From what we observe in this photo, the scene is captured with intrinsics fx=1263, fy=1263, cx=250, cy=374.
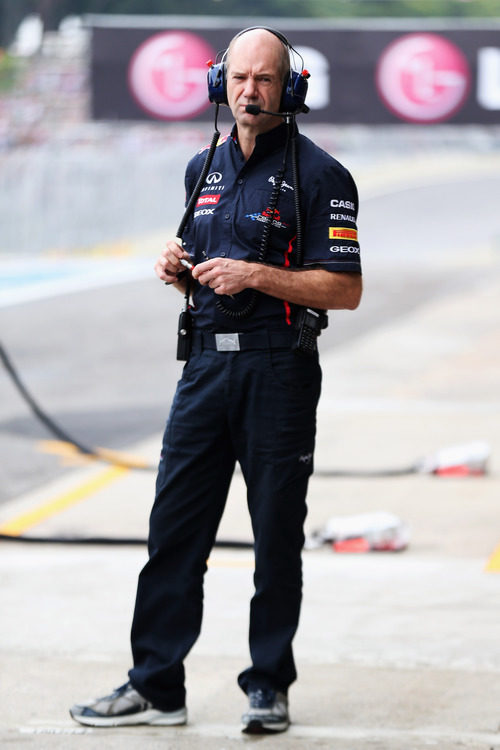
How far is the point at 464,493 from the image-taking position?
23.1ft

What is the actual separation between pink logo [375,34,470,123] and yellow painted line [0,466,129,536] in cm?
1290

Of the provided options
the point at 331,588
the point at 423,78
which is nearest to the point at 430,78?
the point at 423,78

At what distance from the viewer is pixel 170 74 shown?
19125 mm

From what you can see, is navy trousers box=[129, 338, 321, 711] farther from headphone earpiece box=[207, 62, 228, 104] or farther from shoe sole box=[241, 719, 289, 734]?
headphone earpiece box=[207, 62, 228, 104]

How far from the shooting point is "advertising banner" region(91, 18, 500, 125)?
752 inches

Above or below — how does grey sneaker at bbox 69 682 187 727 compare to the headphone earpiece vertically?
below

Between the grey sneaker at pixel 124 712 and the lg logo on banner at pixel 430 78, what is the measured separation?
54.7 ft

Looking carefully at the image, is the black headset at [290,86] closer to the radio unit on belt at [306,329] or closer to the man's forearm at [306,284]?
the man's forearm at [306,284]

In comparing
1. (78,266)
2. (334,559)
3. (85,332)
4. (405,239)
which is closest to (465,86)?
(85,332)

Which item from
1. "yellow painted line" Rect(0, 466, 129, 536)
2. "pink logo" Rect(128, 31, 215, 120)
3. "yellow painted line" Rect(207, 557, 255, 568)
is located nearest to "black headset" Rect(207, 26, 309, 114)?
"yellow painted line" Rect(207, 557, 255, 568)

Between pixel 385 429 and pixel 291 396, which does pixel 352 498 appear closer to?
pixel 385 429

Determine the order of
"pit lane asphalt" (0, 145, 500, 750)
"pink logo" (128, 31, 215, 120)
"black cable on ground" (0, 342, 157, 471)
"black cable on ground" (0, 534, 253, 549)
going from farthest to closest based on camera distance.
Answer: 1. "pink logo" (128, 31, 215, 120)
2. "black cable on ground" (0, 342, 157, 471)
3. "black cable on ground" (0, 534, 253, 549)
4. "pit lane asphalt" (0, 145, 500, 750)

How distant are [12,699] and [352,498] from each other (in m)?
3.51

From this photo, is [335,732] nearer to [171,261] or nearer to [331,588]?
[171,261]
